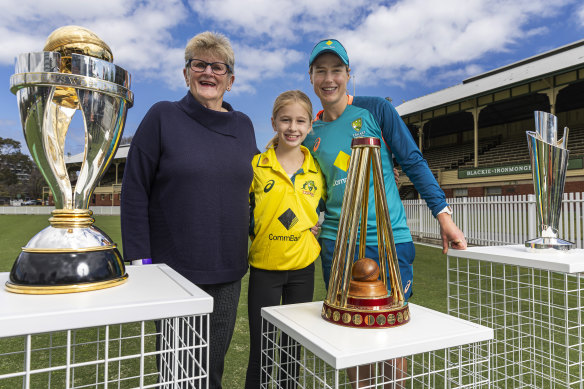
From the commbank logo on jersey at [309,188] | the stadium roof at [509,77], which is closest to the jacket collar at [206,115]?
the commbank logo on jersey at [309,188]

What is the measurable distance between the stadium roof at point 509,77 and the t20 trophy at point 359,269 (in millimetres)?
16381

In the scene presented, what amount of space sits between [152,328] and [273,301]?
2.28 m

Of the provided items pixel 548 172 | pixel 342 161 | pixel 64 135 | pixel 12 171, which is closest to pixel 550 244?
pixel 548 172

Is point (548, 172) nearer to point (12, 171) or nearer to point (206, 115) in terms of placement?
point (206, 115)

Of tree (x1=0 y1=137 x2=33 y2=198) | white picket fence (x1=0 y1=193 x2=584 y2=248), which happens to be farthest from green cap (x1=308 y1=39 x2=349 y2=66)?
tree (x1=0 y1=137 x2=33 y2=198)

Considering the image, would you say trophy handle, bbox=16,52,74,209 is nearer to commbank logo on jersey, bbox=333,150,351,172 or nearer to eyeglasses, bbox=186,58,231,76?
eyeglasses, bbox=186,58,231,76

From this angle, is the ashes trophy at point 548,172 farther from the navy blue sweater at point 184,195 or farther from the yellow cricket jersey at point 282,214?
the navy blue sweater at point 184,195

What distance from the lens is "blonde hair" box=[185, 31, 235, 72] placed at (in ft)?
5.04

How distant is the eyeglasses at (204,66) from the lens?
60.8 inches

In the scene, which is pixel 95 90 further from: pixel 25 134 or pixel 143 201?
pixel 143 201

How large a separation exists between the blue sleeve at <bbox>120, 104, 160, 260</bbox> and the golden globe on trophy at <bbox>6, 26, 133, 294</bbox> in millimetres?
536

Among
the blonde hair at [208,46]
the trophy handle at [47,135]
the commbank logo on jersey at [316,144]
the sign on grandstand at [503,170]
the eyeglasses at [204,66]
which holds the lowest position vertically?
the trophy handle at [47,135]

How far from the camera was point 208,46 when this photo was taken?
1537 mm

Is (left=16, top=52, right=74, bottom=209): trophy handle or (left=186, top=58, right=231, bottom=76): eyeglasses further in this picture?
(left=186, top=58, right=231, bottom=76): eyeglasses
